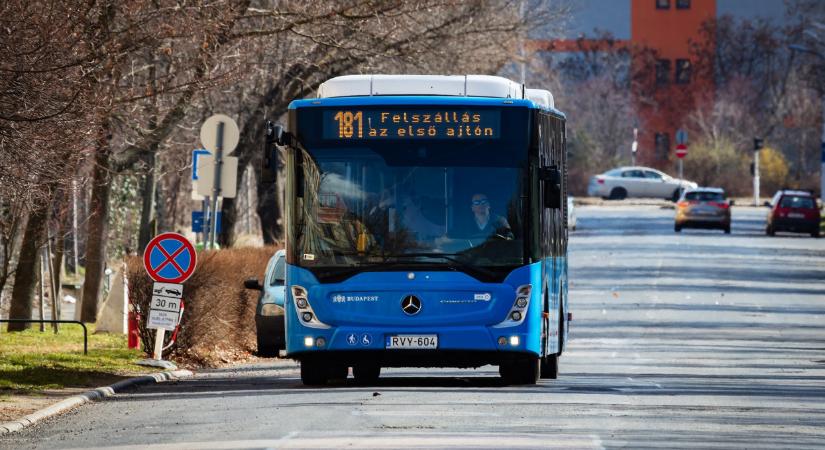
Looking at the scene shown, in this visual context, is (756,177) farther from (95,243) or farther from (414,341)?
(414,341)

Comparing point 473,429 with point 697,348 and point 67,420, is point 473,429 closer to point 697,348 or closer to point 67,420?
point 67,420

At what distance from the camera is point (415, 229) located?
18.6 m

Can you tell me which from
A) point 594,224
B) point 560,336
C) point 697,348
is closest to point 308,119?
point 560,336

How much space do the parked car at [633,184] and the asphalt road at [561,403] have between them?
4755 centimetres

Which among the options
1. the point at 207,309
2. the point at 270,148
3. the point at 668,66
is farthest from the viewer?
the point at 668,66

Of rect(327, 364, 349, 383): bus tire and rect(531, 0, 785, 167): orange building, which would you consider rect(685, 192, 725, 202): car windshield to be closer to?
rect(531, 0, 785, 167): orange building

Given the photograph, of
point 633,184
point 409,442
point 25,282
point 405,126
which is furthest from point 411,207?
point 633,184

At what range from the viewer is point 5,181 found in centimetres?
1873

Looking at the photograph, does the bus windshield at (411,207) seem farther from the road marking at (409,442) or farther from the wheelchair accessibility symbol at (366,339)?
the road marking at (409,442)

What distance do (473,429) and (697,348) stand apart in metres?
16.6

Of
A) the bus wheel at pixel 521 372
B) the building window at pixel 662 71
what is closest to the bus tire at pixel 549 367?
the bus wheel at pixel 521 372

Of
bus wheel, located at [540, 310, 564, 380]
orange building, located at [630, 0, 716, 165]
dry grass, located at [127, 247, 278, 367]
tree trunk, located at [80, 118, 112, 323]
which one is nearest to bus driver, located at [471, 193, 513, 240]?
bus wheel, located at [540, 310, 564, 380]

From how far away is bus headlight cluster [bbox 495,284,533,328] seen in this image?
1859 centimetres

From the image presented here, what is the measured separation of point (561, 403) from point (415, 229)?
2199 mm
